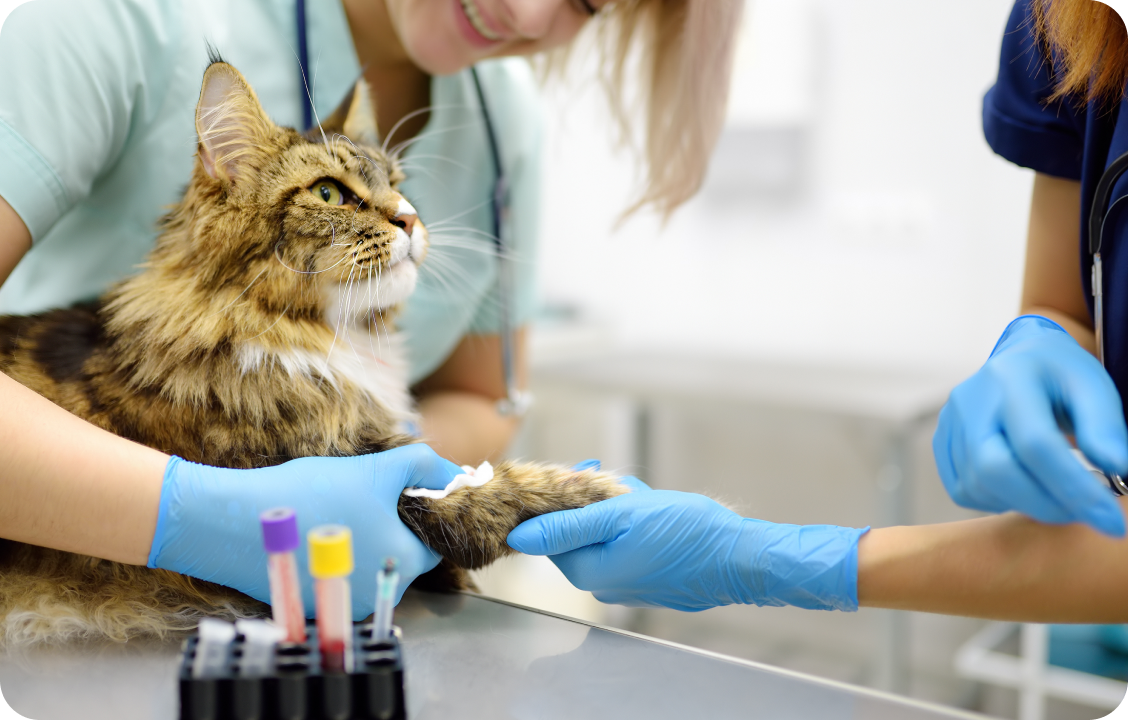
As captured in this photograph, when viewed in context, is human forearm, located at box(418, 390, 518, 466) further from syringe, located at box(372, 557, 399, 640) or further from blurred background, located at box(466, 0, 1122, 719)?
blurred background, located at box(466, 0, 1122, 719)

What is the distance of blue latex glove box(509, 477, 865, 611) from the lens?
2.41 ft

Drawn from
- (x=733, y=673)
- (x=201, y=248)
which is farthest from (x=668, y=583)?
(x=201, y=248)

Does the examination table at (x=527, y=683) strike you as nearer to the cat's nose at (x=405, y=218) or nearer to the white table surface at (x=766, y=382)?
the cat's nose at (x=405, y=218)

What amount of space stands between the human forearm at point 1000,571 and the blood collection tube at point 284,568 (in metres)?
0.50

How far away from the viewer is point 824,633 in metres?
2.58

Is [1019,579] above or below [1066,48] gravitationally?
below

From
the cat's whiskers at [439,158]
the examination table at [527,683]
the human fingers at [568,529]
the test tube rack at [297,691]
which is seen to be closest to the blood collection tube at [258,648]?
the test tube rack at [297,691]

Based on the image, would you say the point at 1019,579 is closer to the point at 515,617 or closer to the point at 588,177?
the point at 515,617

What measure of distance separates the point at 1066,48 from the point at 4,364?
1.10 metres

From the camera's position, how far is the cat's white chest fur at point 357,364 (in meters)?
0.78

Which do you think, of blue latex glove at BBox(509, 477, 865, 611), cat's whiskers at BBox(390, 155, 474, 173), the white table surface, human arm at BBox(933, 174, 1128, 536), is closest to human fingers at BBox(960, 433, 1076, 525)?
human arm at BBox(933, 174, 1128, 536)

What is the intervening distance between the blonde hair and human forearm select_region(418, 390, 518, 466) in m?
0.40

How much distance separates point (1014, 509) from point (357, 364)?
64cm

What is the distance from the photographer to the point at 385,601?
0.54 metres
